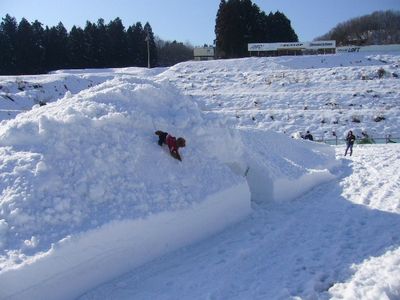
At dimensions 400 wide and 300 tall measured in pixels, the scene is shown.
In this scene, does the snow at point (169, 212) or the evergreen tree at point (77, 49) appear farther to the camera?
the evergreen tree at point (77, 49)

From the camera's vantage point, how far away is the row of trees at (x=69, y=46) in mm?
60906

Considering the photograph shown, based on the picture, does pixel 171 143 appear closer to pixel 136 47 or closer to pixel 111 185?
pixel 111 185

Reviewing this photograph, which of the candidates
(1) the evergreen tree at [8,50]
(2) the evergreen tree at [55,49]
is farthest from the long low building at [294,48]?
(1) the evergreen tree at [8,50]

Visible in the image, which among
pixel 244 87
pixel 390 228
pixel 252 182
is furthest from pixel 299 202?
pixel 244 87

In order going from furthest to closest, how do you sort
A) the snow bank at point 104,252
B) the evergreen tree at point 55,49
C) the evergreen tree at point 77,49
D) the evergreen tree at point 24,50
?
the evergreen tree at point 77,49, the evergreen tree at point 55,49, the evergreen tree at point 24,50, the snow bank at point 104,252

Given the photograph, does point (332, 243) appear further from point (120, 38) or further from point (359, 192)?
point (120, 38)

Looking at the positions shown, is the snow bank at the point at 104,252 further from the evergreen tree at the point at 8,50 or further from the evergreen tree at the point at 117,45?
the evergreen tree at the point at 117,45

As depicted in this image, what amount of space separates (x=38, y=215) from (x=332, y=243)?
5100mm

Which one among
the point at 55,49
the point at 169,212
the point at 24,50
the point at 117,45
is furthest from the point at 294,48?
the point at 169,212

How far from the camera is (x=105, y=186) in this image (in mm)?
7660

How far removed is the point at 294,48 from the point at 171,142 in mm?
47682

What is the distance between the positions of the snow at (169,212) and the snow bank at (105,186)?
0.02 m

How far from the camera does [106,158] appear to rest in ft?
26.7

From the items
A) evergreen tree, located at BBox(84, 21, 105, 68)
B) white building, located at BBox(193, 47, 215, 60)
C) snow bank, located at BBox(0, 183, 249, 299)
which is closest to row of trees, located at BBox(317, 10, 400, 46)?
white building, located at BBox(193, 47, 215, 60)
